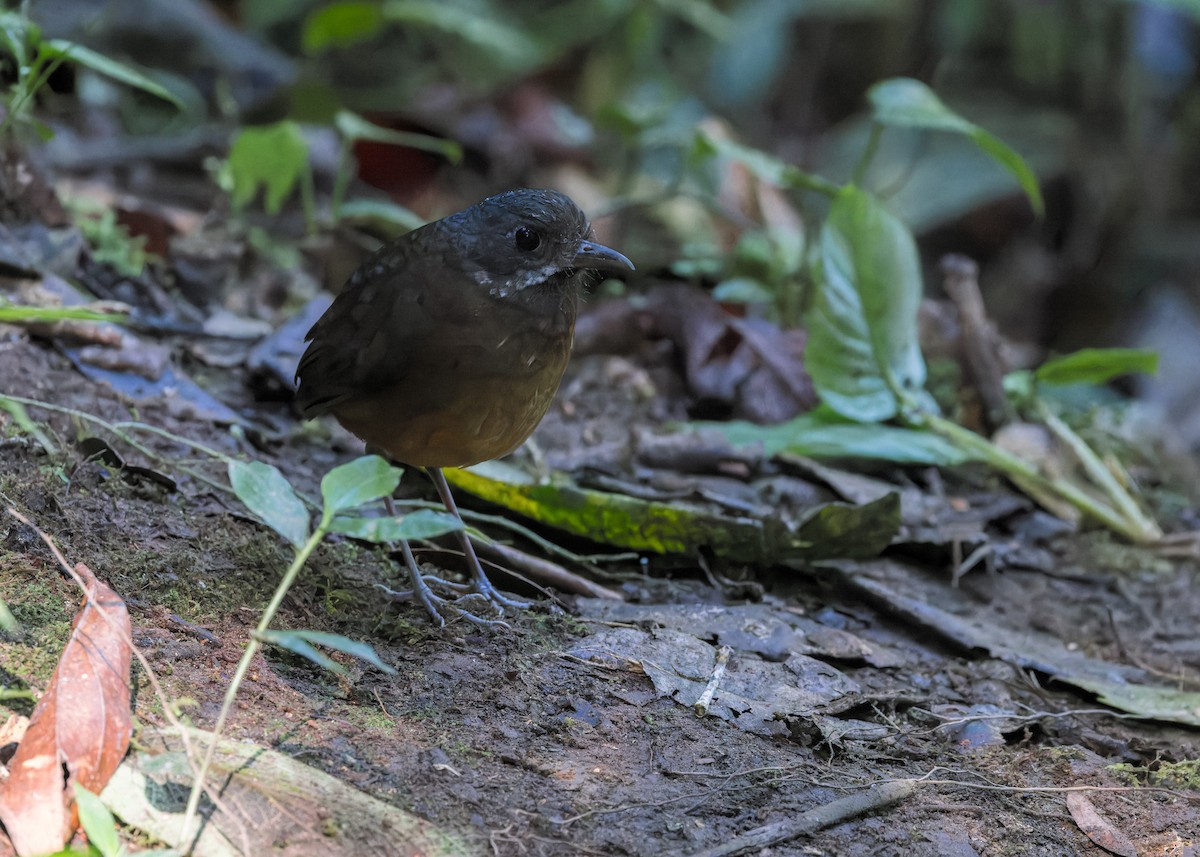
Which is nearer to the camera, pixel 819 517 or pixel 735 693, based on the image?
pixel 735 693

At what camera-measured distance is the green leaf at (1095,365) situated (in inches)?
171

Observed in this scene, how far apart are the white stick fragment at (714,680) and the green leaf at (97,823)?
52.1 inches

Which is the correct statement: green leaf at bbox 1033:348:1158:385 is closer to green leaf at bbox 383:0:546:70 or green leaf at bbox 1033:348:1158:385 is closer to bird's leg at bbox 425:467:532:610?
bird's leg at bbox 425:467:532:610

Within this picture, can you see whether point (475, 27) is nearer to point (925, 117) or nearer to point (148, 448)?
point (925, 117)

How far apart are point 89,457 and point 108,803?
1.48m

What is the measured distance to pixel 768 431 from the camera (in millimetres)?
4461

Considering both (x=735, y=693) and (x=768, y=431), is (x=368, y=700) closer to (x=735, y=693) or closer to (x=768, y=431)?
(x=735, y=693)

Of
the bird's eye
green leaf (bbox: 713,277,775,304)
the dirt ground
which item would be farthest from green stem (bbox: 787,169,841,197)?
the bird's eye

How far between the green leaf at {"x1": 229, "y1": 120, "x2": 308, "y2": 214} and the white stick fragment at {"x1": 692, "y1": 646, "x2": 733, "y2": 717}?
132 inches

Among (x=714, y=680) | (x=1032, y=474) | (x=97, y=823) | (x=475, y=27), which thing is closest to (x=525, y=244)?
(x=714, y=680)

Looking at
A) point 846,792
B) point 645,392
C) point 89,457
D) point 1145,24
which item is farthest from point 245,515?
point 1145,24

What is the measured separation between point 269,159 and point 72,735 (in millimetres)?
3807

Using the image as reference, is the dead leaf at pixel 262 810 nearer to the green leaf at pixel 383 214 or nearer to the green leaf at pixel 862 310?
the green leaf at pixel 862 310

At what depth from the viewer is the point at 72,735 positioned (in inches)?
76.9
